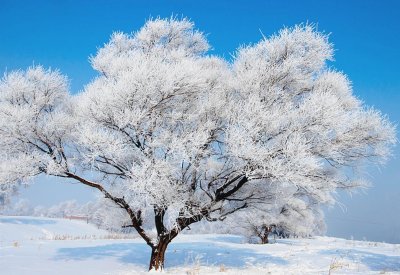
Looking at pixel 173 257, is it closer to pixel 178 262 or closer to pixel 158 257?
pixel 178 262

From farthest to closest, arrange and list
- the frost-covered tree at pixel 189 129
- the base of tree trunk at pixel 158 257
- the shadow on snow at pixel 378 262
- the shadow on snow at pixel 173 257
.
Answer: the shadow on snow at pixel 173 257 → the shadow on snow at pixel 378 262 → the base of tree trunk at pixel 158 257 → the frost-covered tree at pixel 189 129

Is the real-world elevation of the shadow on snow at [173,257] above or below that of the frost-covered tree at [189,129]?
below

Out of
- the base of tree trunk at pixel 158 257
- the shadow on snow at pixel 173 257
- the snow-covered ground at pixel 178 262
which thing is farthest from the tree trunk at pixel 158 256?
the shadow on snow at pixel 173 257

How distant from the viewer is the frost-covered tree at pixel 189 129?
1111cm

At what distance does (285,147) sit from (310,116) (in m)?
1.48

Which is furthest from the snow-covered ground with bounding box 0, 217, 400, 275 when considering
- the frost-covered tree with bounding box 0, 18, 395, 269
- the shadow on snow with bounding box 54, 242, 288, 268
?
the frost-covered tree with bounding box 0, 18, 395, 269

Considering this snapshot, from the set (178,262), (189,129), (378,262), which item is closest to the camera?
(189,129)

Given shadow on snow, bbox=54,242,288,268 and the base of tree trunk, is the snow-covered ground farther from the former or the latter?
the base of tree trunk

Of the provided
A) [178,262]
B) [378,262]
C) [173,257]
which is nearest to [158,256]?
[178,262]

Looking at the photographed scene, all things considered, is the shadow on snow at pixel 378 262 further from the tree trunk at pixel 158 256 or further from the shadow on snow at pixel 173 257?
the tree trunk at pixel 158 256

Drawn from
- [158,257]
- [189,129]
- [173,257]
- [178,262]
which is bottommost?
[178,262]

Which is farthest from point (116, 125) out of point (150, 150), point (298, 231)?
point (298, 231)

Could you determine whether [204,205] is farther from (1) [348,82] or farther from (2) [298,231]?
(2) [298,231]

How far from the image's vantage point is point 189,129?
12547mm
